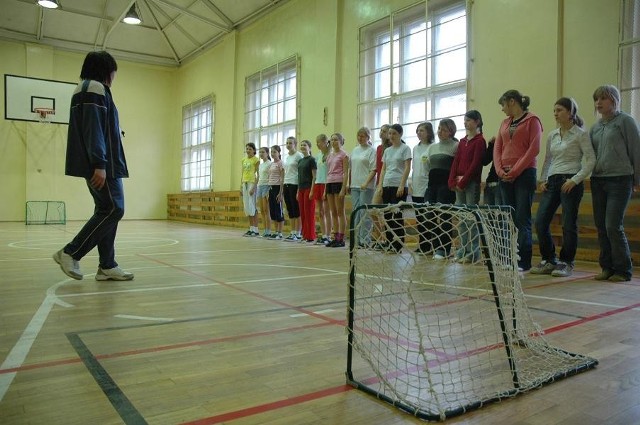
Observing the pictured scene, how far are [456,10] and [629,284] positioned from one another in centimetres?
426

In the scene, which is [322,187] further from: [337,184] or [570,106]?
[570,106]

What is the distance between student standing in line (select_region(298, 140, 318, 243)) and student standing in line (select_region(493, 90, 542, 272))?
10.2ft

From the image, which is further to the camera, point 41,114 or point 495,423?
point 41,114

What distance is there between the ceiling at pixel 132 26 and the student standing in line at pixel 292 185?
13.3ft

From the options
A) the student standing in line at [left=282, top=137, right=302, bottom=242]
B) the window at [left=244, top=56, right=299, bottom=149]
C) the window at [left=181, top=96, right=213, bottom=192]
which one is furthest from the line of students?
the window at [left=181, top=96, right=213, bottom=192]

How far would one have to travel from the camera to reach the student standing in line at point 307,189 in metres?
6.73

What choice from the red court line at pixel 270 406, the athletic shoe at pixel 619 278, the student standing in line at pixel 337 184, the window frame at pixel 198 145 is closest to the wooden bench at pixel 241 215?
the window frame at pixel 198 145

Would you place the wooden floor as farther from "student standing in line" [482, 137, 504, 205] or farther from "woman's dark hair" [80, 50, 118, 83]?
"woman's dark hair" [80, 50, 118, 83]

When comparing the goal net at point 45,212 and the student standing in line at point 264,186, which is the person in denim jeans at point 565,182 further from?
the goal net at point 45,212

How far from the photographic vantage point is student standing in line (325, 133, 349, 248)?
6.13m

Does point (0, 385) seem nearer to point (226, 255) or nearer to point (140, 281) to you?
point (140, 281)

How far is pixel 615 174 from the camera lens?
356 cm

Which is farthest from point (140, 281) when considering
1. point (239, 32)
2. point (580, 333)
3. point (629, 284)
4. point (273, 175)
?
point (239, 32)

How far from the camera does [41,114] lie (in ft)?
38.7
